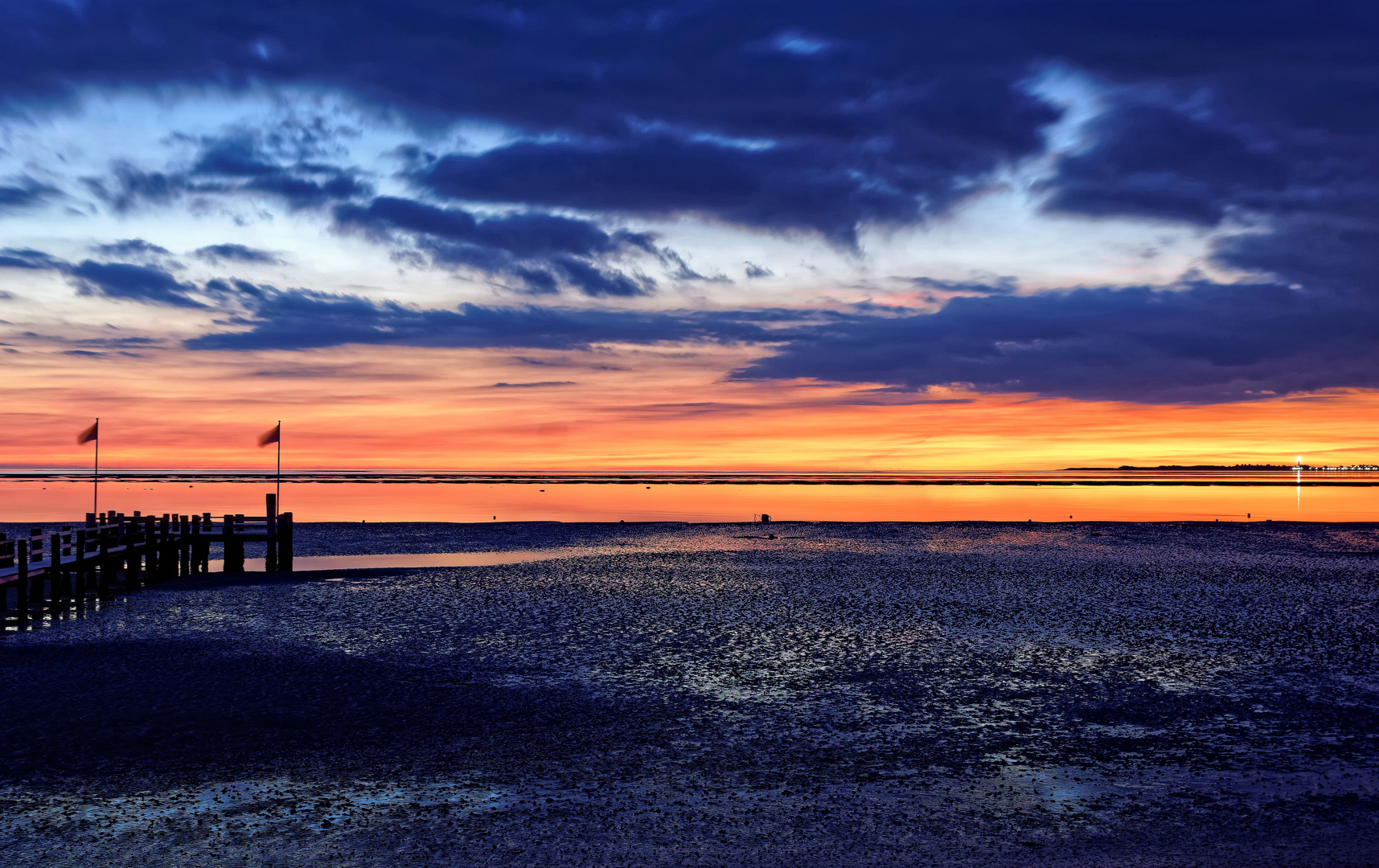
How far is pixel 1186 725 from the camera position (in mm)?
12094

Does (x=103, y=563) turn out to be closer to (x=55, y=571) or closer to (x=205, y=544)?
(x=55, y=571)

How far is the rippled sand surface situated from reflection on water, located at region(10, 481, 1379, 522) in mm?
38201

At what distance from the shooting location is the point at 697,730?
39.2 feet

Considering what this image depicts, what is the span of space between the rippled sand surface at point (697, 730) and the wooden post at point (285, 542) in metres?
6.92

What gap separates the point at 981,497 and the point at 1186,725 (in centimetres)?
8510

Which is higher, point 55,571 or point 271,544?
point 271,544

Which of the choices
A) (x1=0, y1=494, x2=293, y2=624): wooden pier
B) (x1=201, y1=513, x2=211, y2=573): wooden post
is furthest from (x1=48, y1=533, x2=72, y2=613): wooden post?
(x1=201, y1=513, x2=211, y2=573): wooden post

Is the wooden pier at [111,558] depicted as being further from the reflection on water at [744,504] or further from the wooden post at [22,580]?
the reflection on water at [744,504]

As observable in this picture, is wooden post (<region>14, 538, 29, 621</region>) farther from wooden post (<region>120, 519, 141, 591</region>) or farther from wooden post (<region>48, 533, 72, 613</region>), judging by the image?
wooden post (<region>120, 519, 141, 591</region>)

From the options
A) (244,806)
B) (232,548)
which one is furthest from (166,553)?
(244,806)

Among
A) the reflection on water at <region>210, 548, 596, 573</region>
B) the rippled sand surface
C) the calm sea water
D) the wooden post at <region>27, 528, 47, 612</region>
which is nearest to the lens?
the rippled sand surface

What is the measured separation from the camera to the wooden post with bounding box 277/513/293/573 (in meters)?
32.2

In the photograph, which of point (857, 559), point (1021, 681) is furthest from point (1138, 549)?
point (1021, 681)

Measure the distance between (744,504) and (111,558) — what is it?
189ft
